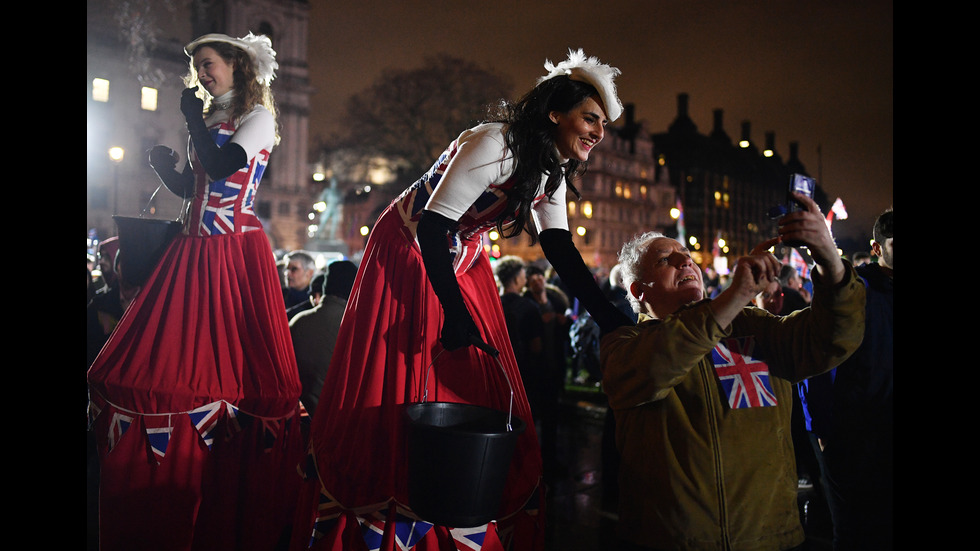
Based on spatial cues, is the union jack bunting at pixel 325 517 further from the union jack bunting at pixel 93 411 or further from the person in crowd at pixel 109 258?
the person in crowd at pixel 109 258

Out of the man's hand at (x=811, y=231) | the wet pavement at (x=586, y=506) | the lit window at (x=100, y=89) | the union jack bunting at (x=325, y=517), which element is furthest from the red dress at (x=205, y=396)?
the lit window at (x=100, y=89)

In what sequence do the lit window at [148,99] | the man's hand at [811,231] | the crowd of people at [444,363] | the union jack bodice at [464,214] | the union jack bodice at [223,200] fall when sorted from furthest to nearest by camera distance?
the lit window at [148,99]
the union jack bodice at [223,200]
the union jack bodice at [464,214]
the crowd of people at [444,363]
the man's hand at [811,231]

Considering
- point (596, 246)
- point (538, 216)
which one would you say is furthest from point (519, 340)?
point (596, 246)

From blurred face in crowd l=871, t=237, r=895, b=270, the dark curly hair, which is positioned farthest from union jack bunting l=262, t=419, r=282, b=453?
blurred face in crowd l=871, t=237, r=895, b=270

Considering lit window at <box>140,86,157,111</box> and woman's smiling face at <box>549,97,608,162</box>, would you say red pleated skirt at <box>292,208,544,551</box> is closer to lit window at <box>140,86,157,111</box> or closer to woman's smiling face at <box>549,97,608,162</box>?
woman's smiling face at <box>549,97,608,162</box>

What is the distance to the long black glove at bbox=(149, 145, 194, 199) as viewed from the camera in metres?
3.01

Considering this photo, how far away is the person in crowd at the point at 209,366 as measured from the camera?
2756 millimetres

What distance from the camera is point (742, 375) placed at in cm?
238

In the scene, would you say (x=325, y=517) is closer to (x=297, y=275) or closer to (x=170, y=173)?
(x=170, y=173)

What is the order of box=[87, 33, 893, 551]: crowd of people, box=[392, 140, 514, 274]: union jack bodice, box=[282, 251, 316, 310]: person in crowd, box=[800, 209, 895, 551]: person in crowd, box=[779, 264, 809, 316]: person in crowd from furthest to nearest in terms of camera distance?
box=[282, 251, 316, 310]: person in crowd
box=[779, 264, 809, 316]: person in crowd
box=[800, 209, 895, 551]: person in crowd
box=[392, 140, 514, 274]: union jack bodice
box=[87, 33, 893, 551]: crowd of people

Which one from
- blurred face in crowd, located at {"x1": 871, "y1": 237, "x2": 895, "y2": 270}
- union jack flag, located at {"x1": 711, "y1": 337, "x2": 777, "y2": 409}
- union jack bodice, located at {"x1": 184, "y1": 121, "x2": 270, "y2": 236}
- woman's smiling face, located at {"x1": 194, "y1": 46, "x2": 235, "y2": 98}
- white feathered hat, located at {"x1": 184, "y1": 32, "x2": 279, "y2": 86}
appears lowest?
union jack flag, located at {"x1": 711, "y1": 337, "x2": 777, "y2": 409}

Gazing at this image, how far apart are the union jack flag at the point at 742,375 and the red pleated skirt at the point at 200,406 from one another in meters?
1.78

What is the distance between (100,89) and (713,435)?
163 ft

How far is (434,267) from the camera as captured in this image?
240 cm
